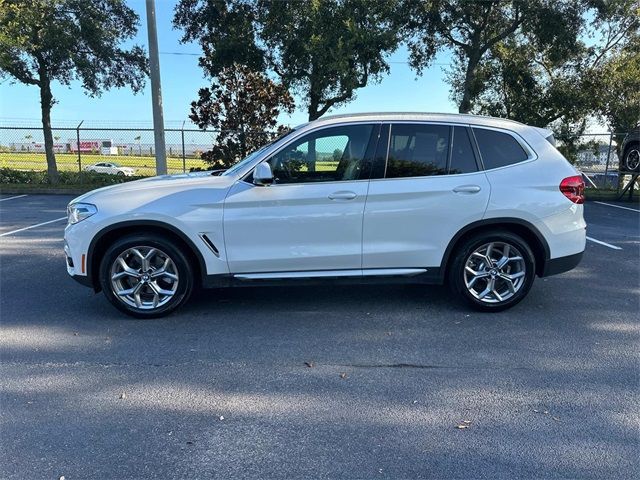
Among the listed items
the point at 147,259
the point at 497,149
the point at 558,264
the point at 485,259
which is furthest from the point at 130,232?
the point at 558,264

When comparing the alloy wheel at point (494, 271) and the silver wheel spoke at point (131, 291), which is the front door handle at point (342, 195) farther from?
the silver wheel spoke at point (131, 291)

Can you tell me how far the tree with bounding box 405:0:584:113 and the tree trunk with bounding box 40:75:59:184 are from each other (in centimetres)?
1225

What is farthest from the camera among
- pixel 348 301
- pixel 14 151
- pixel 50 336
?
pixel 14 151

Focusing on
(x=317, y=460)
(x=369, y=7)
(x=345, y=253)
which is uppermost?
(x=369, y=7)

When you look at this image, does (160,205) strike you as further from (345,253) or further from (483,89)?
(483,89)

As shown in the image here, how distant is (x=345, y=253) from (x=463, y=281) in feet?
3.81

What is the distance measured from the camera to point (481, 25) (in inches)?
647

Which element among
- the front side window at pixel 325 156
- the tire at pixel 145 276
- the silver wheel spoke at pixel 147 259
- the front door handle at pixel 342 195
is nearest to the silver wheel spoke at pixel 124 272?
the tire at pixel 145 276

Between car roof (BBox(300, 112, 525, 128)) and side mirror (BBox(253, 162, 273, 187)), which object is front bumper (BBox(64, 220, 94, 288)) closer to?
side mirror (BBox(253, 162, 273, 187))

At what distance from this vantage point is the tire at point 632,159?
14.1m

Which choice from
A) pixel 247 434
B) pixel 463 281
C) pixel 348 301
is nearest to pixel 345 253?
pixel 348 301

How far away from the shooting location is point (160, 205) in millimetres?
4516

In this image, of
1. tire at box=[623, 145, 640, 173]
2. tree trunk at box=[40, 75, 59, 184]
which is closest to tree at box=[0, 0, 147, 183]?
tree trunk at box=[40, 75, 59, 184]

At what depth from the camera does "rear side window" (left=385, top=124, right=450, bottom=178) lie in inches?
187
